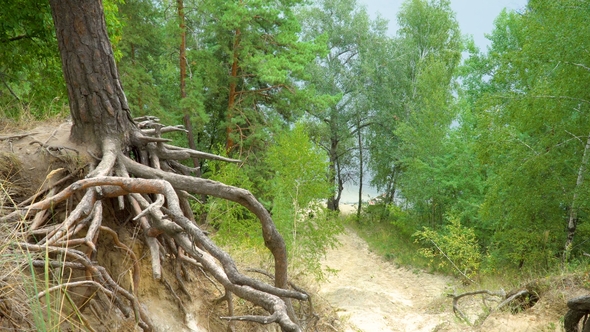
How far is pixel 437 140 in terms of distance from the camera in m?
18.3

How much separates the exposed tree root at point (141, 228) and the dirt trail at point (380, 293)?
5101 millimetres

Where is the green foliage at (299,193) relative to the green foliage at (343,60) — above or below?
below

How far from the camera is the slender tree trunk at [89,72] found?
398 centimetres

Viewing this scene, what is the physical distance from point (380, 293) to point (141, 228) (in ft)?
35.0

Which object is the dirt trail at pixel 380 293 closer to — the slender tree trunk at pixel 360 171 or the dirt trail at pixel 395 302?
the dirt trail at pixel 395 302

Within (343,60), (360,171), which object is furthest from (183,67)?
(360,171)

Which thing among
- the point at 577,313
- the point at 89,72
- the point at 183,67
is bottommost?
the point at 577,313

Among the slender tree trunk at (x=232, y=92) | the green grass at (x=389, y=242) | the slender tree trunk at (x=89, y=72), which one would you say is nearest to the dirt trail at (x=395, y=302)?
the green grass at (x=389, y=242)

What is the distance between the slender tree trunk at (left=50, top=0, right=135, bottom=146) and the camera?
398 cm

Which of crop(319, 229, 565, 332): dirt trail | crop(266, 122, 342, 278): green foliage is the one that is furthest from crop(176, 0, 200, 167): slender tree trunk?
crop(319, 229, 565, 332): dirt trail

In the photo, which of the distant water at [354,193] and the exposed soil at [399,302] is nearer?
the exposed soil at [399,302]

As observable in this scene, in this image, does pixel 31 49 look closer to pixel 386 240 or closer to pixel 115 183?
pixel 115 183

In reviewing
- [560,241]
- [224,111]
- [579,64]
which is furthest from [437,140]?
[579,64]

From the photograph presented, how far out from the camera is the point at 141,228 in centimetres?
406
